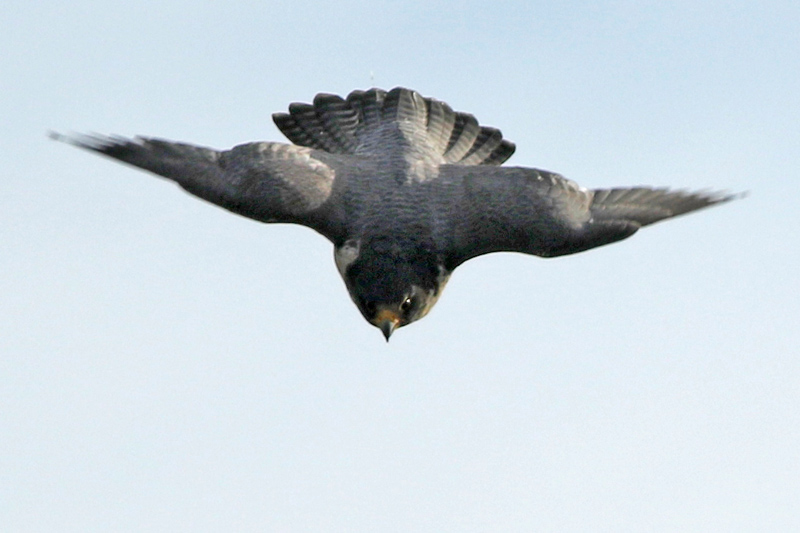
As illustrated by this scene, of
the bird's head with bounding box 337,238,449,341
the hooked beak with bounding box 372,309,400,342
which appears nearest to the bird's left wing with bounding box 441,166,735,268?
the bird's head with bounding box 337,238,449,341

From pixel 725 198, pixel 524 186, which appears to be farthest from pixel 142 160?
pixel 725 198

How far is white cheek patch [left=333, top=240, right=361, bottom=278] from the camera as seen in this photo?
→ 40.3 feet

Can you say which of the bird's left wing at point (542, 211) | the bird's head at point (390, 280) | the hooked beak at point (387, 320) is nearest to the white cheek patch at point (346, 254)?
the bird's head at point (390, 280)

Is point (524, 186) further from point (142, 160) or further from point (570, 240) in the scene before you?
point (142, 160)

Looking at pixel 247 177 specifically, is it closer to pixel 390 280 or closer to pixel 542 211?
pixel 390 280

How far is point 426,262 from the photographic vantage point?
12.4 m

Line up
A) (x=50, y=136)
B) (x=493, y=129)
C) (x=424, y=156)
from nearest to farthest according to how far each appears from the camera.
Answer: (x=50, y=136) < (x=424, y=156) < (x=493, y=129)

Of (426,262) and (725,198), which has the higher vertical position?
(725,198)

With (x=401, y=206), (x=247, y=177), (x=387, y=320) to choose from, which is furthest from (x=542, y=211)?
(x=247, y=177)

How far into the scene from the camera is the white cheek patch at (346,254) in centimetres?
1229

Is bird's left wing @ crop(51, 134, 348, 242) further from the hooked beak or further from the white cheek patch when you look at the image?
the hooked beak

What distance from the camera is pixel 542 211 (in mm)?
12453

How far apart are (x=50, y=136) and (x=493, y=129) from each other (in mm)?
3827

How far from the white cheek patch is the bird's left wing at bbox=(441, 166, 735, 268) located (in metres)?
0.68
